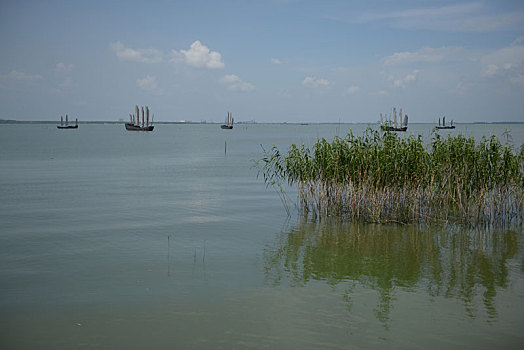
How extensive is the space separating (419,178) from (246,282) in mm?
7205

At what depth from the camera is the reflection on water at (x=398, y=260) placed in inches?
352

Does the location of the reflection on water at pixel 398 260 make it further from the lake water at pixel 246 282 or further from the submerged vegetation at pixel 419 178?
the submerged vegetation at pixel 419 178

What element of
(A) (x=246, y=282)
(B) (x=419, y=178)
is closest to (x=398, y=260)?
(A) (x=246, y=282)

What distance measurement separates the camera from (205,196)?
2091cm

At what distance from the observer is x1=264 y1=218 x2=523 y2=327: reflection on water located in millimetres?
8930

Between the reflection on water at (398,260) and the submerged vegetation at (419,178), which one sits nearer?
the reflection on water at (398,260)

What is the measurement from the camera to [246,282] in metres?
9.57

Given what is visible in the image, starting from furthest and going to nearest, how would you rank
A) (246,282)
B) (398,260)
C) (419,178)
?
(419,178) → (398,260) → (246,282)

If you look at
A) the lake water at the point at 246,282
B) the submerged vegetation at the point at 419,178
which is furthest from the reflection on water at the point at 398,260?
the submerged vegetation at the point at 419,178

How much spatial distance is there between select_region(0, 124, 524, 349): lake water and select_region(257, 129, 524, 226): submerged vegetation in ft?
2.62

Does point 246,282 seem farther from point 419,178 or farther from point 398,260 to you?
point 419,178

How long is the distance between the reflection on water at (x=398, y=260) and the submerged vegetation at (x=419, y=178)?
31.1 inches

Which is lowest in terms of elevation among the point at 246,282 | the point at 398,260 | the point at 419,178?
the point at 246,282

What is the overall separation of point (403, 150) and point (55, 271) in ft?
33.4
